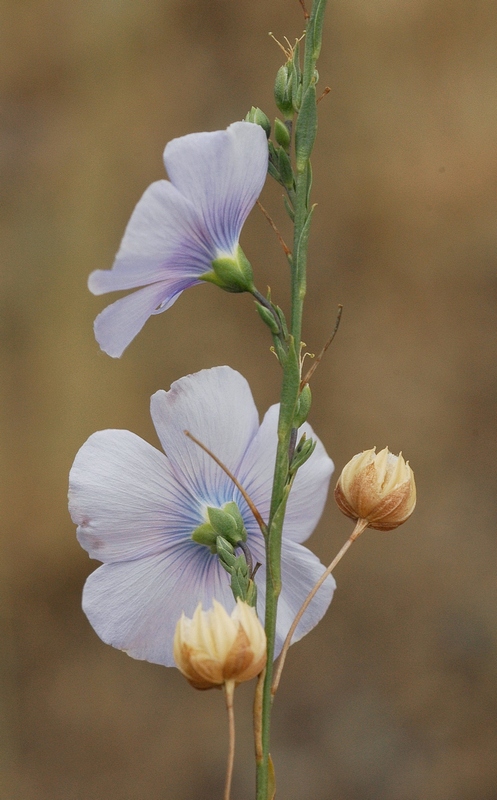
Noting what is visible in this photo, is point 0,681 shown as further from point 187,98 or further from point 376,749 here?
point 187,98

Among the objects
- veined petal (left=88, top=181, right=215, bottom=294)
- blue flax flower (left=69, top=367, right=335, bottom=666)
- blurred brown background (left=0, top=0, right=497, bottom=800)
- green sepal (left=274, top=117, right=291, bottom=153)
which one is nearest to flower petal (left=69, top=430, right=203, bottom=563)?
blue flax flower (left=69, top=367, right=335, bottom=666)

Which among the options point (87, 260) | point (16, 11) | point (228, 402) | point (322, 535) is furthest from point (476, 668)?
point (16, 11)

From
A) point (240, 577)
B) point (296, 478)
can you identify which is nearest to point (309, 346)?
point (296, 478)

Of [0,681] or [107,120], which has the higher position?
[107,120]

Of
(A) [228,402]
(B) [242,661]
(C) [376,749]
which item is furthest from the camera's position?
(C) [376,749]

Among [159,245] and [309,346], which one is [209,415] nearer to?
[159,245]

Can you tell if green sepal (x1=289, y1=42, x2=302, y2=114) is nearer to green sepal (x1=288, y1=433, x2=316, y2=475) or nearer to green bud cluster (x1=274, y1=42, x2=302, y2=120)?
green bud cluster (x1=274, y1=42, x2=302, y2=120)
